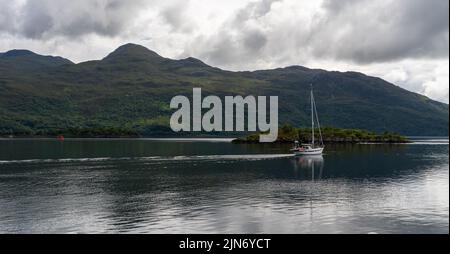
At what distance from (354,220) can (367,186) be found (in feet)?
103

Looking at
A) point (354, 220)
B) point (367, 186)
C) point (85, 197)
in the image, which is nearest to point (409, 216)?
point (354, 220)

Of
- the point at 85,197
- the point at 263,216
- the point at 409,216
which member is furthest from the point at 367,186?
the point at 85,197

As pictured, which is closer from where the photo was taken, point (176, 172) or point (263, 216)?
point (263, 216)

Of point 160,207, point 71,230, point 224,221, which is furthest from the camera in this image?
point 160,207

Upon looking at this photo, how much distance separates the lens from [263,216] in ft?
176

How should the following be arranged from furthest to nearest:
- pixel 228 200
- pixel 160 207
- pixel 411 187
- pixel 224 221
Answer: pixel 411 187 < pixel 228 200 < pixel 160 207 < pixel 224 221

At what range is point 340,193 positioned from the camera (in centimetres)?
7262

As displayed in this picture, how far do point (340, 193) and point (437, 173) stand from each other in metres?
43.5

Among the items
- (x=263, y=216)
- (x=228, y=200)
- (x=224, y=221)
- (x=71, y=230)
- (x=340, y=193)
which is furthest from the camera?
(x=340, y=193)

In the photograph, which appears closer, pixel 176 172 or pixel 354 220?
pixel 354 220
